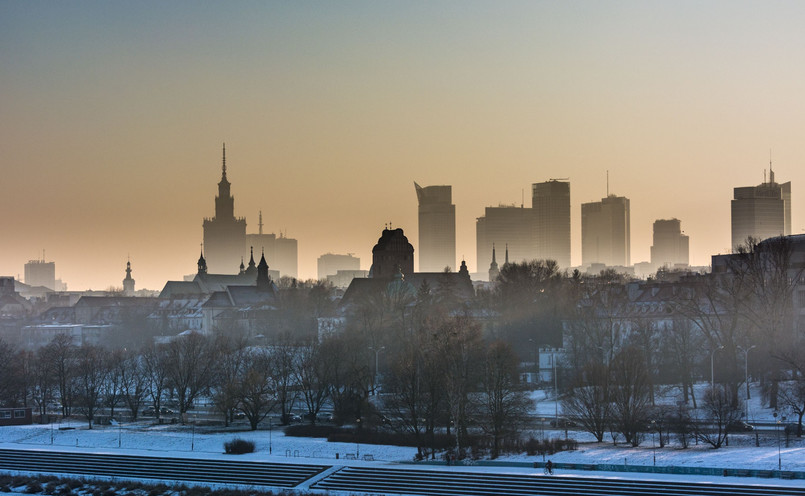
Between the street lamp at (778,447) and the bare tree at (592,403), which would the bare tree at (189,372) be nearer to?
the bare tree at (592,403)

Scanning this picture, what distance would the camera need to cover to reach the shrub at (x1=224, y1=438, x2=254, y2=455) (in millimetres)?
67312

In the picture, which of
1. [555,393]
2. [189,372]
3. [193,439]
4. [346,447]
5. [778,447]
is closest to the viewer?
[778,447]

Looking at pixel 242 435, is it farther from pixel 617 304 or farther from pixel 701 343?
pixel 617 304

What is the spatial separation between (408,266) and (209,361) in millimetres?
80063

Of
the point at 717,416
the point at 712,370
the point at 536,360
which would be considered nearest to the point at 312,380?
the point at 536,360

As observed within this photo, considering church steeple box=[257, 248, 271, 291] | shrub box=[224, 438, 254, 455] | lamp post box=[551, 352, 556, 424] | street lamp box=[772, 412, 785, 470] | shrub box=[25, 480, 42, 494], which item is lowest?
shrub box=[25, 480, 42, 494]

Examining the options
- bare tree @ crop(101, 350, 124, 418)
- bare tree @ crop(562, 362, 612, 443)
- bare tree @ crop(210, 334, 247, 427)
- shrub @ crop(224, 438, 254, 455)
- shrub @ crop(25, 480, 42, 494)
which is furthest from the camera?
bare tree @ crop(101, 350, 124, 418)

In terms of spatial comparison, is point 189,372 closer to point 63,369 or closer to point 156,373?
point 156,373

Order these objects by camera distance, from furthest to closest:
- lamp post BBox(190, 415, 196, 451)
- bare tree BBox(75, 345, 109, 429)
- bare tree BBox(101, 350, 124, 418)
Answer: bare tree BBox(101, 350, 124, 418) → bare tree BBox(75, 345, 109, 429) → lamp post BBox(190, 415, 196, 451)

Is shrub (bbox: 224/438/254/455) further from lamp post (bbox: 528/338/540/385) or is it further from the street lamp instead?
the street lamp

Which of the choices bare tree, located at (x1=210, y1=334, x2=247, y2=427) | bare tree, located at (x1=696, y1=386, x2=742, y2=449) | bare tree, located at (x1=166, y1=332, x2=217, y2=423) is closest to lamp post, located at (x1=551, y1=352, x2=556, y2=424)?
bare tree, located at (x1=696, y1=386, x2=742, y2=449)

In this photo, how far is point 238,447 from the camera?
67.5 m

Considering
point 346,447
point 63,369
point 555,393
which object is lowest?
point 346,447

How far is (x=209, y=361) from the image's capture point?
93.0 m
